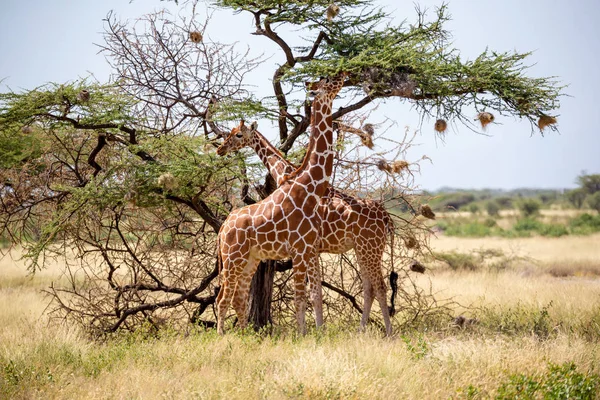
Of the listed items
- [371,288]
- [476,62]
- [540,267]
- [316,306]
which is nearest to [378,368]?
[316,306]

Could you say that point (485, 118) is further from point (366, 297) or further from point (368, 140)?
point (366, 297)

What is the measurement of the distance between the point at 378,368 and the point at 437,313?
15.3 ft

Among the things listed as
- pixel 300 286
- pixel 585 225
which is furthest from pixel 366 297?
pixel 585 225

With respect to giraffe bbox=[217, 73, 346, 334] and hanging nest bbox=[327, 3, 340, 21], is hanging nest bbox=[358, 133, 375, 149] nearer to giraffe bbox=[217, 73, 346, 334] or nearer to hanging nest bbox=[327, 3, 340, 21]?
giraffe bbox=[217, 73, 346, 334]

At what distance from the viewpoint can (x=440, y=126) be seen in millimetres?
9039

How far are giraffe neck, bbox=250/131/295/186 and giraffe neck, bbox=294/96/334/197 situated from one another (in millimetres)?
357

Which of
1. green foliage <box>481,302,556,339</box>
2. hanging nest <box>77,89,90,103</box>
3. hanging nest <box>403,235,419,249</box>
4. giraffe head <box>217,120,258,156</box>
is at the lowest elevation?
green foliage <box>481,302,556,339</box>

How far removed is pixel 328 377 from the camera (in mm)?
6422

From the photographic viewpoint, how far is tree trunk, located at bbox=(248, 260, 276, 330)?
974cm

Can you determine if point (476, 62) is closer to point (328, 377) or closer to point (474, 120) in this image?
point (474, 120)

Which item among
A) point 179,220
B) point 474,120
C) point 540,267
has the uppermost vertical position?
point 474,120

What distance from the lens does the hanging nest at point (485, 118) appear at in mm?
8742

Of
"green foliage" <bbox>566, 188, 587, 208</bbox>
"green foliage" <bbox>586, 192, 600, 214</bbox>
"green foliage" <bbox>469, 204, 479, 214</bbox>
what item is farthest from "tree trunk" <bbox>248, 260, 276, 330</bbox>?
"green foliage" <bbox>566, 188, 587, 208</bbox>

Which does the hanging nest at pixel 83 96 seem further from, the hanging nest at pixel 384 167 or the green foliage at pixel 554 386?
the green foliage at pixel 554 386
